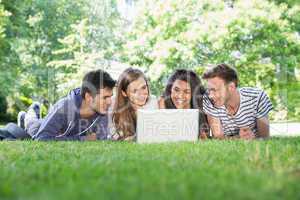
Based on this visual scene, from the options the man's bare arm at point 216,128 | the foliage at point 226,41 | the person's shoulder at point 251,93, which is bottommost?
the man's bare arm at point 216,128

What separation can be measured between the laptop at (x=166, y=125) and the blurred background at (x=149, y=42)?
937 centimetres

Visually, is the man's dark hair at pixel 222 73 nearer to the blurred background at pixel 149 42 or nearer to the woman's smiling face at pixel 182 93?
the woman's smiling face at pixel 182 93

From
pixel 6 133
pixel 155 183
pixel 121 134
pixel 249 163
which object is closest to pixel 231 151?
pixel 249 163

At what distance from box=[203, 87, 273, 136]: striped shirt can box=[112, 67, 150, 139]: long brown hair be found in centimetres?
93

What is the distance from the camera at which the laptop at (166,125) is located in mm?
4771

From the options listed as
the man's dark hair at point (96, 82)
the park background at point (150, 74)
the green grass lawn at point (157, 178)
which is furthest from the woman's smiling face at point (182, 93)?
the green grass lawn at point (157, 178)

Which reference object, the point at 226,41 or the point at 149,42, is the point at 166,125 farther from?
the point at 149,42

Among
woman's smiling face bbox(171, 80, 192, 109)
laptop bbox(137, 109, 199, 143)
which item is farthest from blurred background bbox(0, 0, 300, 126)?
laptop bbox(137, 109, 199, 143)

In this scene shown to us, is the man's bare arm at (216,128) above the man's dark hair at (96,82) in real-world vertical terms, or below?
below

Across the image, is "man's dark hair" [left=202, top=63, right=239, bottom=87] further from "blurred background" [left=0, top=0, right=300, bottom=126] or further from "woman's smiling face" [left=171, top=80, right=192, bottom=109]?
"blurred background" [left=0, top=0, right=300, bottom=126]

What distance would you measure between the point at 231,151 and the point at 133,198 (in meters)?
1.92

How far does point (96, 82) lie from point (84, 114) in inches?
17.8

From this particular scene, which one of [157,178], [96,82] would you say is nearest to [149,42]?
[96,82]

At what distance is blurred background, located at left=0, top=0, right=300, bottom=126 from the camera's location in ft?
45.9
